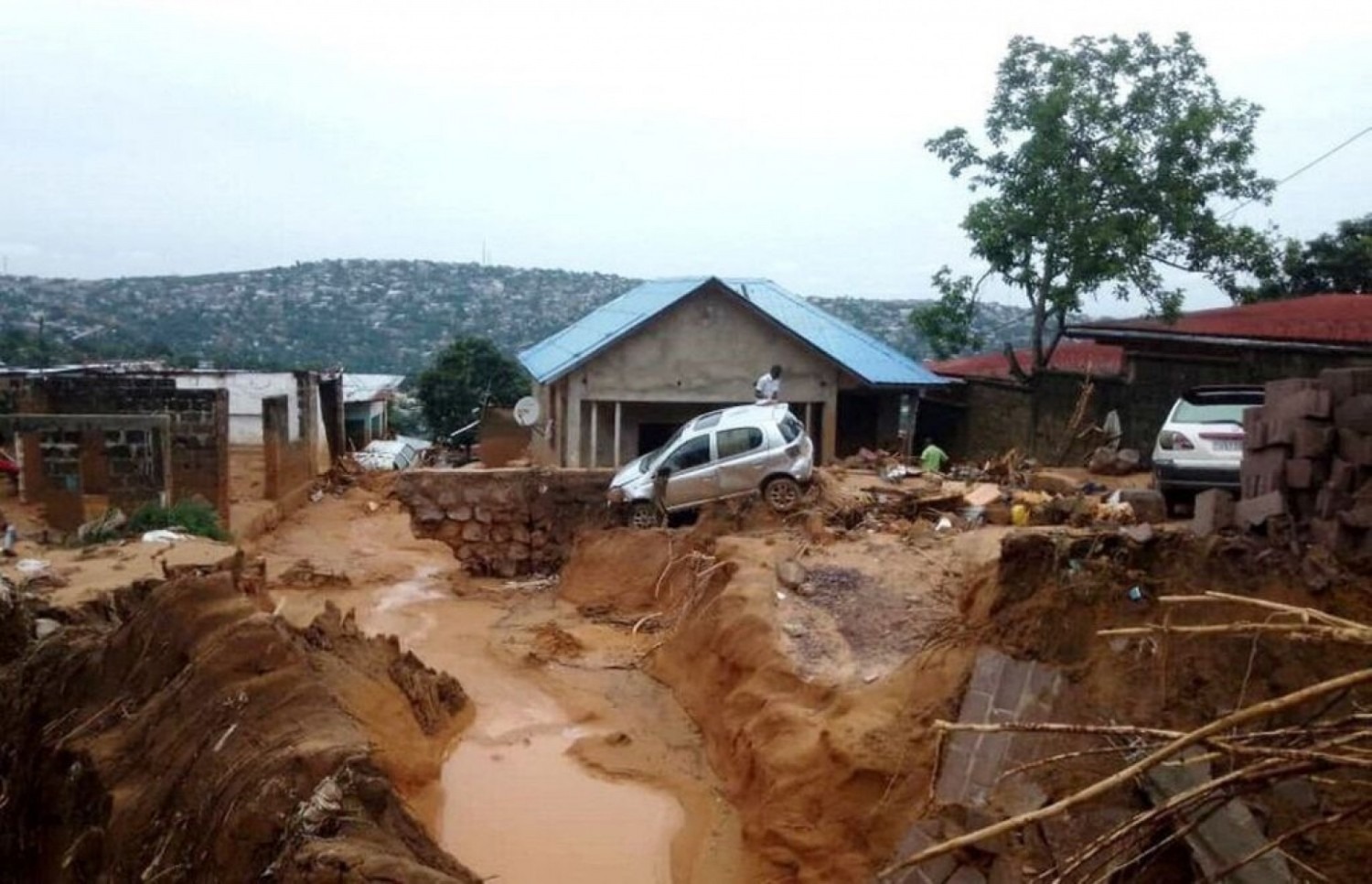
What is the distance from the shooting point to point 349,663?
450 inches

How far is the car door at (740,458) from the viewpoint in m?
16.6

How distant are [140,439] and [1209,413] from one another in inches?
631

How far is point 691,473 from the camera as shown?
1695 centimetres

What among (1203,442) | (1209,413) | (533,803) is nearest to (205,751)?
(533,803)

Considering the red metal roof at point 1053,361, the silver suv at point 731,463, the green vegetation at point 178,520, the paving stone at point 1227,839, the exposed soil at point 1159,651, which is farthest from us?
the red metal roof at point 1053,361

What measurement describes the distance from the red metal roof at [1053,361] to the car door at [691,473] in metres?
11.4

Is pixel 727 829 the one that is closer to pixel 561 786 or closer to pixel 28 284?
pixel 561 786

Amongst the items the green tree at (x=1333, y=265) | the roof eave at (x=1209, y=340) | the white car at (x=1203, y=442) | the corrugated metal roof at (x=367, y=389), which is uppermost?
the green tree at (x=1333, y=265)

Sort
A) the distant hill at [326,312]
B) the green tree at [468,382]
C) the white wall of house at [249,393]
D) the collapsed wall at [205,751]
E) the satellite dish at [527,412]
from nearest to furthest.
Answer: the collapsed wall at [205,751]
the satellite dish at [527,412]
the white wall of house at [249,393]
the green tree at [468,382]
the distant hill at [326,312]

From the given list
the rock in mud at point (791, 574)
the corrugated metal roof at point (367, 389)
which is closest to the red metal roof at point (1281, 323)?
the rock in mud at point (791, 574)

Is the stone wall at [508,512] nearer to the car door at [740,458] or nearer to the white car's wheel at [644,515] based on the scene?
the white car's wheel at [644,515]

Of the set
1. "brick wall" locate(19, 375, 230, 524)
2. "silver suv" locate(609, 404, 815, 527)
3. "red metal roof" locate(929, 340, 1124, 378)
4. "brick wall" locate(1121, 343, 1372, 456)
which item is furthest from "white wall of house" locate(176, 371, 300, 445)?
"brick wall" locate(1121, 343, 1372, 456)

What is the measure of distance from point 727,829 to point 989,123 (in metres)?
16.4

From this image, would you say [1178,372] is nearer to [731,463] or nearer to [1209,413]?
[1209,413]
